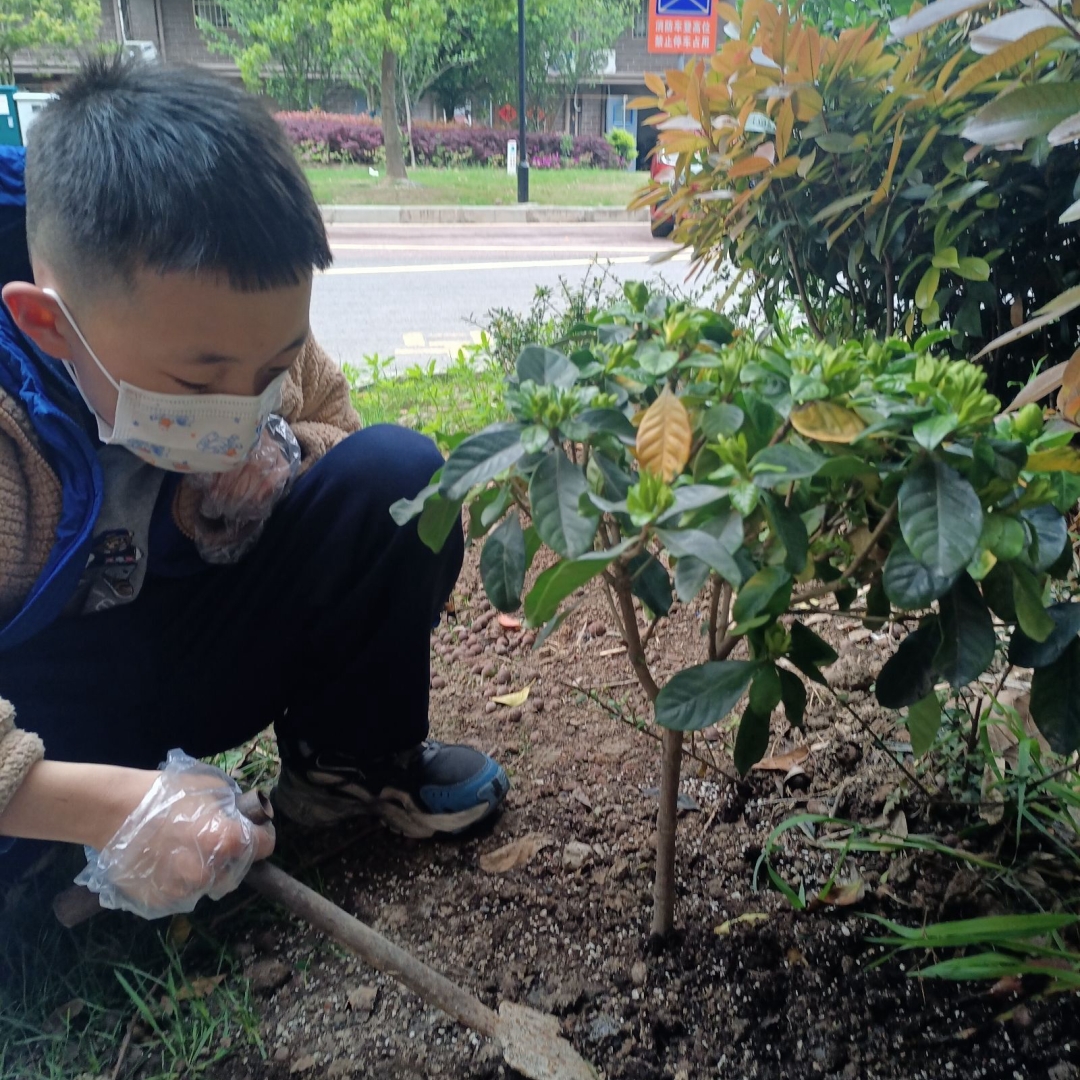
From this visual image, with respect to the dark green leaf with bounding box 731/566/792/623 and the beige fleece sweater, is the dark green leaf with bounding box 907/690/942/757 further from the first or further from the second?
the beige fleece sweater

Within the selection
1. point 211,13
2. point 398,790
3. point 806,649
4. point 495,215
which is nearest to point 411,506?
point 806,649

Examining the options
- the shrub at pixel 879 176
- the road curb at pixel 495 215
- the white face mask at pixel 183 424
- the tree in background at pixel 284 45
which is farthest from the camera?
the road curb at pixel 495 215

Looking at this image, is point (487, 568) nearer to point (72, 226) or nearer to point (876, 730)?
point (72, 226)

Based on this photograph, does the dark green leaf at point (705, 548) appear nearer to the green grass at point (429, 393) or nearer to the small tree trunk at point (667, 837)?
the small tree trunk at point (667, 837)

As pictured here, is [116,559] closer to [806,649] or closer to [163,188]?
[163,188]

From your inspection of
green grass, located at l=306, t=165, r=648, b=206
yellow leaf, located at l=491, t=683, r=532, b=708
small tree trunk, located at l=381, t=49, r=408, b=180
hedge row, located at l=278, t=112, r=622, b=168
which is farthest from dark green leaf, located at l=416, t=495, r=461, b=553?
small tree trunk, located at l=381, t=49, r=408, b=180

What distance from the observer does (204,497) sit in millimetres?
1273

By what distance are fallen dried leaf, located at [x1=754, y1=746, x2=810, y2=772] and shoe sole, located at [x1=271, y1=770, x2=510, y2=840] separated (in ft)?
1.40

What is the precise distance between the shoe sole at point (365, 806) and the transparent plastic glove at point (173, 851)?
32cm

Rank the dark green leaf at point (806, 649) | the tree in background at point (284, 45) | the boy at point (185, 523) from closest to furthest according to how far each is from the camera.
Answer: the dark green leaf at point (806, 649), the boy at point (185, 523), the tree in background at point (284, 45)

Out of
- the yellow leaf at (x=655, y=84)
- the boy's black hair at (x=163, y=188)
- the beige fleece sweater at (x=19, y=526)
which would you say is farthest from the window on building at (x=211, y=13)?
the beige fleece sweater at (x=19, y=526)

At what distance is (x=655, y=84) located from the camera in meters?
1.61

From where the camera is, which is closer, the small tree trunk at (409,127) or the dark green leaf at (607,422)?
the dark green leaf at (607,422)

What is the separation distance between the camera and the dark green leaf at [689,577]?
0.65m
